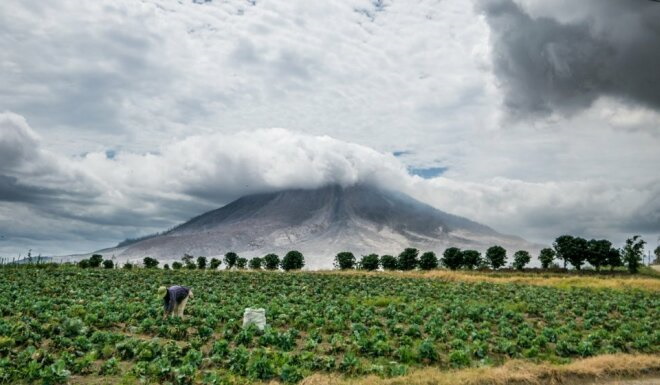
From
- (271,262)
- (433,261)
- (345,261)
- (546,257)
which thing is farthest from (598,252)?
(271,262)

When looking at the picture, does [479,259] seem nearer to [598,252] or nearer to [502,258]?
[502,258]

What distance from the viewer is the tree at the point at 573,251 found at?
392 feet

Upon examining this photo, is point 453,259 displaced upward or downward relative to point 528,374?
upward

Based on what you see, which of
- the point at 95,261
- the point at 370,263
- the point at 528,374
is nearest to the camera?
the point at 528,374

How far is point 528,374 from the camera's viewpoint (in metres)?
16.1

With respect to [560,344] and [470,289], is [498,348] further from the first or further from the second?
[470,289]

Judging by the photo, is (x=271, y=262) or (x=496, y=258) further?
(x=271, y=262)

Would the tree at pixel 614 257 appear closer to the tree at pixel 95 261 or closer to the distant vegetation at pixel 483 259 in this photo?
the distant vegetation at pixel 483 259

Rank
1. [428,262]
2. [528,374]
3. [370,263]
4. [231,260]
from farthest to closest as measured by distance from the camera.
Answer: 1. [231,260]
2. [428,262]
3. [370,263]
4. [528,374]

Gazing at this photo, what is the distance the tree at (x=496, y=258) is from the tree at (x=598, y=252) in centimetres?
1941

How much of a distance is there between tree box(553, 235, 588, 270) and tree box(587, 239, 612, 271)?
42.1 inches

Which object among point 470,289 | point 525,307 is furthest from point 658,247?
point 525,307

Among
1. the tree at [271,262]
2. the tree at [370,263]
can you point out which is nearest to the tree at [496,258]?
the tree at [370,263]

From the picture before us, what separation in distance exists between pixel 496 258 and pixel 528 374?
365 ft
